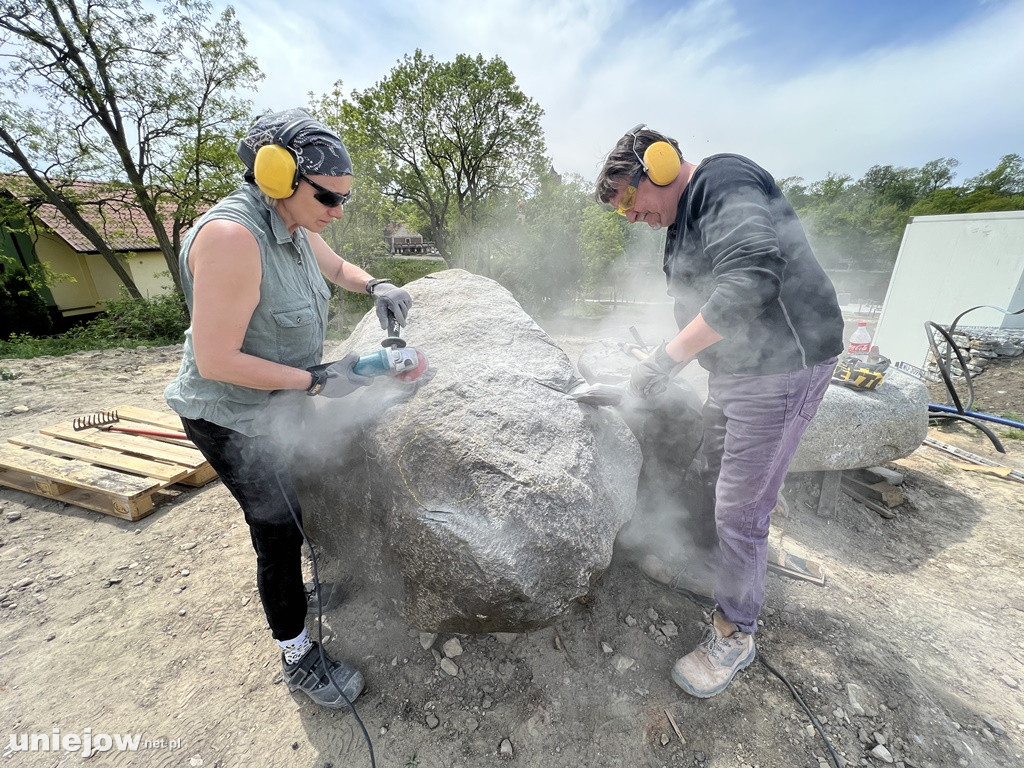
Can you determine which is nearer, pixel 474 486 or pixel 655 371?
pixel 474 486

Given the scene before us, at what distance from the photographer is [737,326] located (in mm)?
1557

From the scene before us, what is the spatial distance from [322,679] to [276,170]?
1.98 meters

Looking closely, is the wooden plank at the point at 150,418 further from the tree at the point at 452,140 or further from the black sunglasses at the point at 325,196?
the tree at the point at 452,140

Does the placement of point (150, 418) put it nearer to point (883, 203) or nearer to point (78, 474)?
point (78, 474)

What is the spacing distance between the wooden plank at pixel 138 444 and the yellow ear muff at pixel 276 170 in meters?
Result: 2.68

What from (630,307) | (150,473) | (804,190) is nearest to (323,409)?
(150,473)

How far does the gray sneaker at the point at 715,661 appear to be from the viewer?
1.81 meters

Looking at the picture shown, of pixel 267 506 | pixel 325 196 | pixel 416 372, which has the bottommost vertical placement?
pixel 267 506

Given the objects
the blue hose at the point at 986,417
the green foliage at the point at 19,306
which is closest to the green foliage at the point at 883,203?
the blue hose at the point at 986,417

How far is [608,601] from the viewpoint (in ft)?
7.18

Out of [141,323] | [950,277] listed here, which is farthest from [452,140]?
[950,277]

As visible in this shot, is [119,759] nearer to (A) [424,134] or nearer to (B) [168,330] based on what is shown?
(B) [168,330]

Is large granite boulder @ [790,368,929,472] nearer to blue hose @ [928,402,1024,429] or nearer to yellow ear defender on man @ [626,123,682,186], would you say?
blue hose @ [928,402,1024,429]

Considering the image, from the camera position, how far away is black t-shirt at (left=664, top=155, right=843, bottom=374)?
1.46m
